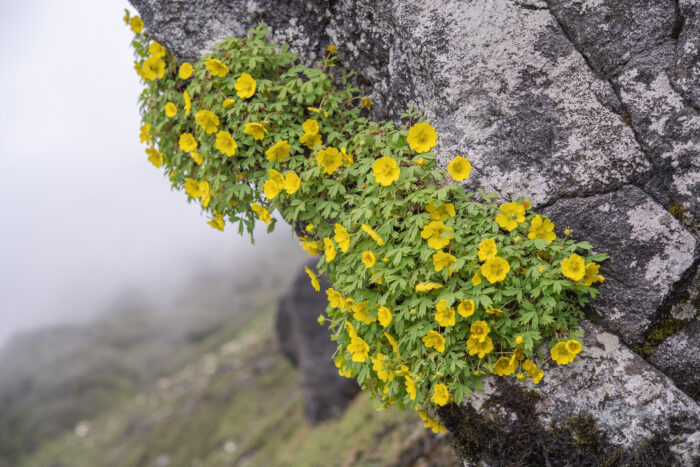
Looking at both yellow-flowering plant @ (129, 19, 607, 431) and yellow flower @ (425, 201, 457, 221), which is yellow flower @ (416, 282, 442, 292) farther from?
yellow flower @ (425, 201, 457, 221)

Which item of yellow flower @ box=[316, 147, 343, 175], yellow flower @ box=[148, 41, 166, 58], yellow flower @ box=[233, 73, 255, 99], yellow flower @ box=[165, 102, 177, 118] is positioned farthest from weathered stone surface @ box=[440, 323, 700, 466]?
yellow flower @ box=[148, 41, 166, 58]

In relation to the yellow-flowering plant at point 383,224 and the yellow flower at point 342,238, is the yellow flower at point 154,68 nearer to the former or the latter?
the yellow-flowering plant at point 383,224

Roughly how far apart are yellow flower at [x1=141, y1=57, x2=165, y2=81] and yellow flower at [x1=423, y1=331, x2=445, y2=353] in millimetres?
2485

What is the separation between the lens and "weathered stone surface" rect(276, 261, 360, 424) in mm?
8961

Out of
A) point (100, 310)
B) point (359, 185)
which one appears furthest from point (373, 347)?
point (100, 310)

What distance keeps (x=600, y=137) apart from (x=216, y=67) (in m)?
2.27

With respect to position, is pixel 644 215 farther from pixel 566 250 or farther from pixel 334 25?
pixel 334 25

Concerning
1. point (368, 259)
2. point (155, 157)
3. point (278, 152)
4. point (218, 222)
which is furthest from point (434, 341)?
point (155, 157)

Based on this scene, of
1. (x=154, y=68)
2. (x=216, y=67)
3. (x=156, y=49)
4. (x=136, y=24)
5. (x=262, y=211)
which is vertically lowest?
(x=262, y=211)

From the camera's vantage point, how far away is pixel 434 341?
2664 mm

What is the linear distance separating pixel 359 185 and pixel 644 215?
1569mm

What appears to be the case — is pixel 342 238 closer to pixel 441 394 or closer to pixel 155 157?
pixel 441 394

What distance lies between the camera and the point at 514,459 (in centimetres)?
287

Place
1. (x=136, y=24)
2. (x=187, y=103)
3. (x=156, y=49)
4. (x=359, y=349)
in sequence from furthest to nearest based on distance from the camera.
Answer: (x=136, y=24)
(x=156, y=49)
(x=187, y=103)
(x=359, y=349)
